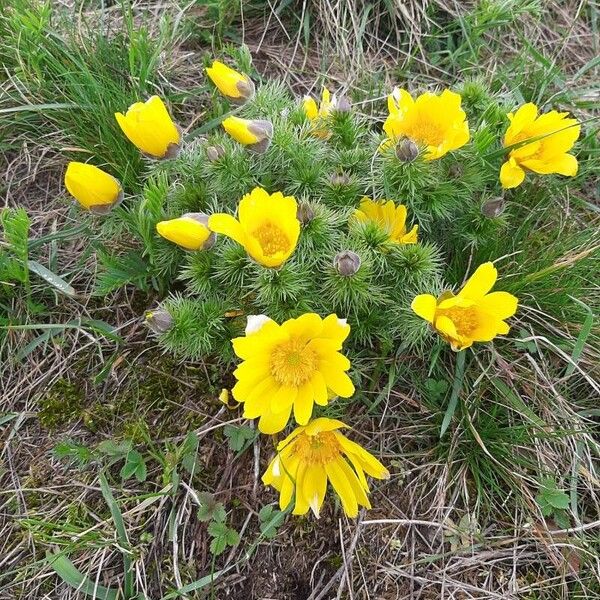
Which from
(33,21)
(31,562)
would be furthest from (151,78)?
(31,562)

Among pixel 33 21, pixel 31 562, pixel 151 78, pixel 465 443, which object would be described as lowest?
pixel 31 562

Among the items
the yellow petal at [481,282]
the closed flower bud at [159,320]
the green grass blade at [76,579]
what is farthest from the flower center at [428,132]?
the green grass blade at [76,579]

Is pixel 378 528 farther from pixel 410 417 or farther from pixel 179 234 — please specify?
pixel 179 234

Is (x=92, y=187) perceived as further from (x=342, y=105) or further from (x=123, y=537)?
(x=123, y=537)

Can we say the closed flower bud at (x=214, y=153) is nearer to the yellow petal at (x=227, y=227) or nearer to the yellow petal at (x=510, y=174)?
the yellow petal at (x=227, y=227)

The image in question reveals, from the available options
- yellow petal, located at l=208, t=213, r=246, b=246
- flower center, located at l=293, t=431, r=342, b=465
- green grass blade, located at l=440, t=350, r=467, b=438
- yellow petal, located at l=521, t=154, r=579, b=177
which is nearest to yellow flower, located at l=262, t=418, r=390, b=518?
flower center, located at l=293, t=431, r=342, b=465

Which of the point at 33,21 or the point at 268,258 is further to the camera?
the point at 33,21
